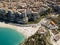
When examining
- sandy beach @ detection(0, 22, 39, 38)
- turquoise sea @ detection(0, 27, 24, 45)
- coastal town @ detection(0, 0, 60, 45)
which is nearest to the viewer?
turquoise sea @ detection(0, 27, 24, 45)

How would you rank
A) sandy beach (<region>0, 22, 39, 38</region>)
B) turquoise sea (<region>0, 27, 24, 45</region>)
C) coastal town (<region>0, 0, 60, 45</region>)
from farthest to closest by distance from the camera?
sandy beach (<region>0, 22, 39, 38</region>) < coastal town (<region>0, 0, 60, 45</region>) < turquoise sea (<region>0, 27, 24, 45</region>)

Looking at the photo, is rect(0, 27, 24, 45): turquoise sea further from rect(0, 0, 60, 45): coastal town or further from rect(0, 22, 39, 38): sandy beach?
rect(0, 0, 60, 45): coastal town

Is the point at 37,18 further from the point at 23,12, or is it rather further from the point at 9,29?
the point at 9,29

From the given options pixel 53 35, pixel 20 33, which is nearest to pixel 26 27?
pixel 20 33

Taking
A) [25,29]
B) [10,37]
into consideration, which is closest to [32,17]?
[25,29]

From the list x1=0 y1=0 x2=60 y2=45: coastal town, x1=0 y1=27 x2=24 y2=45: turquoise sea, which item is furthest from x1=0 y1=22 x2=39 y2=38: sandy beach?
x1=0 y1=27 x2=24 y2=45: turquoise sea

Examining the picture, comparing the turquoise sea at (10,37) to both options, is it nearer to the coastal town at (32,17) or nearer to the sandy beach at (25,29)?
the sandy beach at (25,29)
